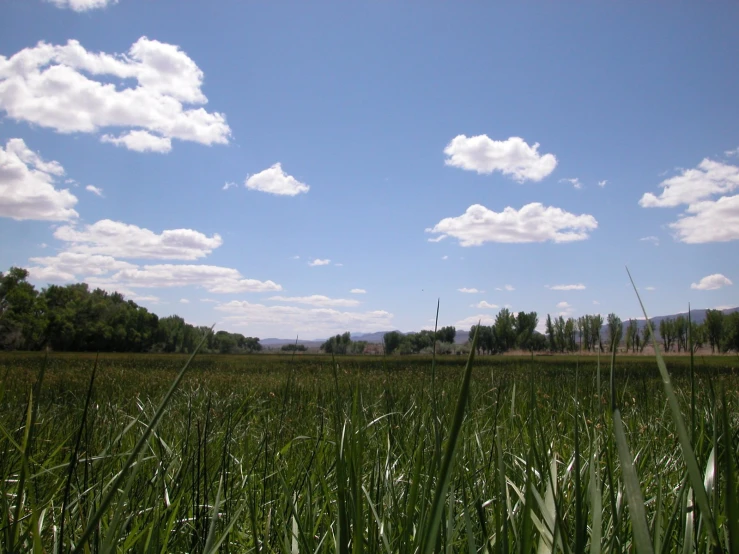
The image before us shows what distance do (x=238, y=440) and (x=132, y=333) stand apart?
78798 millimetres

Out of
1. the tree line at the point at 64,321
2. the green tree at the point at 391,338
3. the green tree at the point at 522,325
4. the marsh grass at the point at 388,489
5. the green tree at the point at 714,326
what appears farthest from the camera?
the green tree at the point at 522,325

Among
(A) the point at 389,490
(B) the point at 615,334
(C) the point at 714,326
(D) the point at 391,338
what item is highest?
(C) the point at 714,326

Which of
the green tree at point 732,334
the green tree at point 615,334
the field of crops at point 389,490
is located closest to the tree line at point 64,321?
the field of crops at point 389,490

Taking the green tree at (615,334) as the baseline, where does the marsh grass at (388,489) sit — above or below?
below

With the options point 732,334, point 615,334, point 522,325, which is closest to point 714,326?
point 732,334

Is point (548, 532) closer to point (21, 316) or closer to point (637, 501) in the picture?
point (637, 501)

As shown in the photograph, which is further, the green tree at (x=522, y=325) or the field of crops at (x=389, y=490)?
the green tree at (x=522, y=325)

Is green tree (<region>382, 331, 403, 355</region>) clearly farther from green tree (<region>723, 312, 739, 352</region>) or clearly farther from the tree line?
green tree (<region>723, 312, 739, 352</region>)

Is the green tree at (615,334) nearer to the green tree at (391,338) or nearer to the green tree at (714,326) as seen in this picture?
the green tree at (391,338)

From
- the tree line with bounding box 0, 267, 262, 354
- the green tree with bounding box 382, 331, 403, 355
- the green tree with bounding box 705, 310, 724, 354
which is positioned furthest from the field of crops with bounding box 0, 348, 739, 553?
the green tree with bounding box 705, 310, 724, 354

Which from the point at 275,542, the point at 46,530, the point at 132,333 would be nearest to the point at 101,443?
the point at 46,530

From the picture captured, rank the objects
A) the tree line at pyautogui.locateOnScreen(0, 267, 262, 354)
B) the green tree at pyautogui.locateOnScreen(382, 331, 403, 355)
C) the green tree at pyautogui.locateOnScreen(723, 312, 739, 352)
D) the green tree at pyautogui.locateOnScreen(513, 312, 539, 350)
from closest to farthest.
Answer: the green tree at pyautogui.locateOnScreen(382, 331, 403, 355) → the tree line at pyautogui.locateOnScreen(0, 267, 262, 354) → the green tree at pyautogui.locateOnScreen(723, 312, 739, 352) → the green tree at pyautogui.locateOnScreen(513, 312, 539, 350)

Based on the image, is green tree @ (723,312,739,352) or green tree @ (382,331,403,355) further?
green tree @ (723,312,739,352)

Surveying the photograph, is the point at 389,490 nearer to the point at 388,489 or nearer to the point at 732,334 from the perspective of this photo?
the point at 388,489
